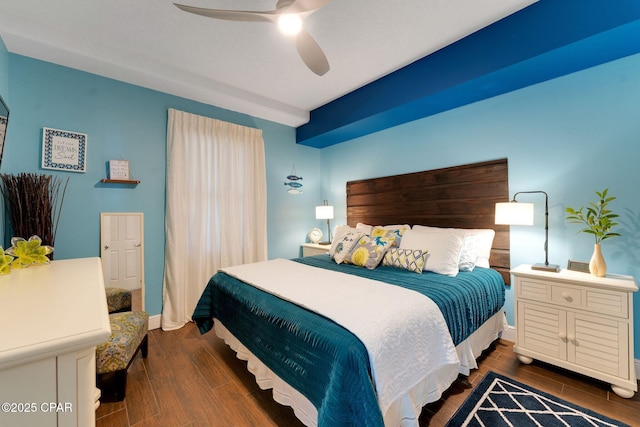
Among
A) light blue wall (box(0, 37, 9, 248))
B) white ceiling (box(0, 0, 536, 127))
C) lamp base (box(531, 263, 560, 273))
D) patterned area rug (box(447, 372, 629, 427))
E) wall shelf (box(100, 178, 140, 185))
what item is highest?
white ceiling (box(0, 0, 536, 127))

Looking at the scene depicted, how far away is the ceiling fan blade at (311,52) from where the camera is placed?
1712 mm

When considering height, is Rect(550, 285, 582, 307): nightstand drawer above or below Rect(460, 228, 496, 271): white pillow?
below

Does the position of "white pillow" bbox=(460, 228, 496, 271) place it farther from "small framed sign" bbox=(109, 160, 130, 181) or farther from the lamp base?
"small framed sign" bbox=(109, 160, 130, 181)

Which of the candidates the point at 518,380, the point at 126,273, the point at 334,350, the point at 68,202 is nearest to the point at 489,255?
the point at 518,380

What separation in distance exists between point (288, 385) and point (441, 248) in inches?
64.7

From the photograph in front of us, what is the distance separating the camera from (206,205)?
122 inches

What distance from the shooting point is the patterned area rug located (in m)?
1.48

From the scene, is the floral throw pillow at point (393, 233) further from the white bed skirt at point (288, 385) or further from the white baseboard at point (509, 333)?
the white baseboard at point (509, 333)

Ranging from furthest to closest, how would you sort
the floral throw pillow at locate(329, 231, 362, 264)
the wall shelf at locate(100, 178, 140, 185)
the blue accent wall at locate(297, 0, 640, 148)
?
the floral throw pillow at locate(329, 231, 362, 264)
the wall shelf at locate(100, 178, 140, 185)
the blue accent wall at locate(297, 0, 640, 148)

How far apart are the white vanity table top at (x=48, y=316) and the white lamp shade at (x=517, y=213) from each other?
2.60 meters

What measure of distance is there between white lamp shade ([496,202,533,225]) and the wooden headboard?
1.21 ft

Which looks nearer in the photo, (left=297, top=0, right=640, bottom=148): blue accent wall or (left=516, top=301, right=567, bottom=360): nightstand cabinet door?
(left=297, top=0, right=640, bottom=148): blue accent wall

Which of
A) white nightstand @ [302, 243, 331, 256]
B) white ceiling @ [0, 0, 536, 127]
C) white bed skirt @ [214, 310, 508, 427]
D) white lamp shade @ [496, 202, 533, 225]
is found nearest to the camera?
white bed skirt @ [214, 310, 508, 427]

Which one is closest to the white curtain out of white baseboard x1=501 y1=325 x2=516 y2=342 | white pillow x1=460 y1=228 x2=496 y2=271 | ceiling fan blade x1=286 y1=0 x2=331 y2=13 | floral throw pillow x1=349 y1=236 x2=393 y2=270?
floral throw pillow x1=349 y1=236 x2=393 y2=270
